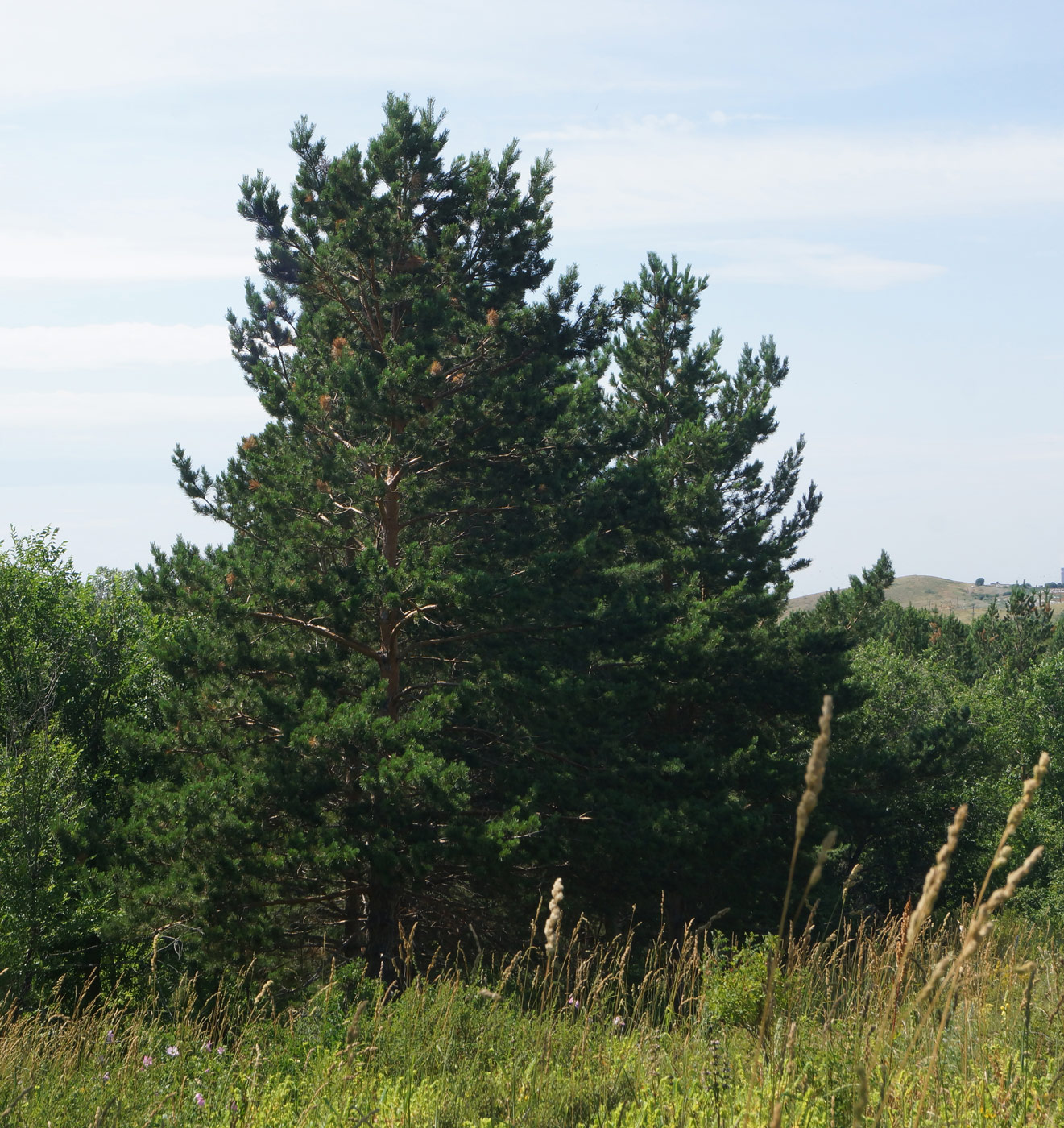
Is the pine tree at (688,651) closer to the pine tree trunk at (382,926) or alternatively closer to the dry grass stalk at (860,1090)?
the pine tree trunk at (382,926)

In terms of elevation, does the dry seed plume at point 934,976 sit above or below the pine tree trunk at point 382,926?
above

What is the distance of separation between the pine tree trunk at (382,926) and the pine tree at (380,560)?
4 centimetres

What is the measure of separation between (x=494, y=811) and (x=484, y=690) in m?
1.95

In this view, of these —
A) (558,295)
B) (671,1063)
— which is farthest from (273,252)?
(671,1063)

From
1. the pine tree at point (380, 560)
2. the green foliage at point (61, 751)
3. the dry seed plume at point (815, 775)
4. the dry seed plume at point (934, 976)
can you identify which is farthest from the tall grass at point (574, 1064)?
the green foliage at point (61, 751)

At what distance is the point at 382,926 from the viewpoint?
14.6 m

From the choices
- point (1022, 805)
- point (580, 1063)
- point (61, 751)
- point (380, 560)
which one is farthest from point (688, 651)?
point (1022, 805)

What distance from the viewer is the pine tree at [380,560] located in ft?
43.6

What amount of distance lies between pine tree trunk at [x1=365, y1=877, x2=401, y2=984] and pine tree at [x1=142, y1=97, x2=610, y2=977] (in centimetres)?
4

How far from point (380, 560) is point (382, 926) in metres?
5.42

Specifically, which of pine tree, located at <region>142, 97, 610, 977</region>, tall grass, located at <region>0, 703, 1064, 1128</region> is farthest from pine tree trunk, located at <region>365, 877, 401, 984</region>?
tall grass, located at <region>0, 703, 1064, 1128</region>

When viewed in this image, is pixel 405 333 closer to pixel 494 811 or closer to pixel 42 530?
pixel 494 811

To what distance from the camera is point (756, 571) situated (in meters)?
22.2

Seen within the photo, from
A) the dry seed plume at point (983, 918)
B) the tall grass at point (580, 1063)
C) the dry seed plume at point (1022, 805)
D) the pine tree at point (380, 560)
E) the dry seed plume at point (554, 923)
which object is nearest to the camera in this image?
the dry seed plume at point (983, 918)
